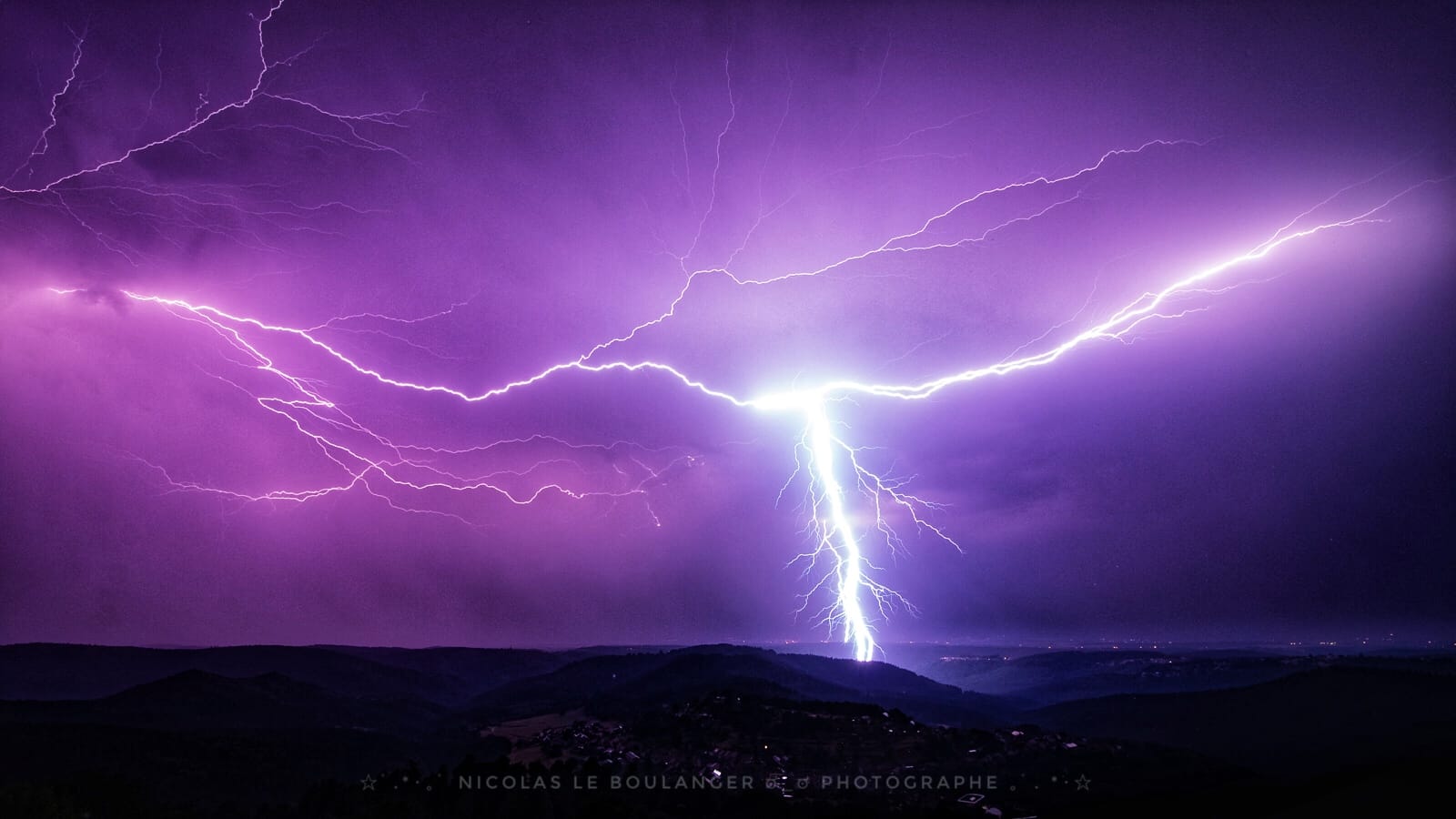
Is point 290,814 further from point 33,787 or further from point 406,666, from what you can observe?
point 406,666

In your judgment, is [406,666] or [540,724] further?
[406,666]

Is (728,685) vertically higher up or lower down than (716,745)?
lower down

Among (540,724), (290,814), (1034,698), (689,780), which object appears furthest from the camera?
(1034,698)

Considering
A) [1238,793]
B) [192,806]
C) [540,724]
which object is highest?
[1238,793]

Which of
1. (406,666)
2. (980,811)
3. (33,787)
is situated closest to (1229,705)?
(980,811)

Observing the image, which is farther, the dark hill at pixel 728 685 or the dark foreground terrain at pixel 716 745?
the dark hill at pixel 728 685

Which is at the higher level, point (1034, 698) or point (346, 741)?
point (346, 741)

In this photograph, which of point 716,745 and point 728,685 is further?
point 728,685

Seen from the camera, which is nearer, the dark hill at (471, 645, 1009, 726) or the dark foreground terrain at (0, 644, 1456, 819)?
the dark foreground terrain at (0, 644, 1456, 819)
